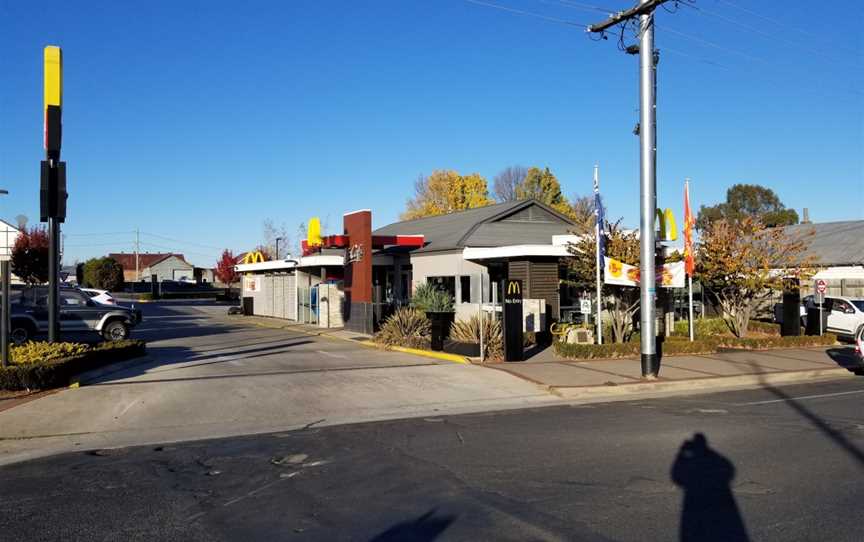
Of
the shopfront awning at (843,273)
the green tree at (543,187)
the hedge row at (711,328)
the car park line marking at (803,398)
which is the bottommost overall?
the car park line marking at (803,398)

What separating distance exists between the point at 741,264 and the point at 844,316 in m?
5.87

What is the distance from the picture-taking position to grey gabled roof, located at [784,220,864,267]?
1379 inches

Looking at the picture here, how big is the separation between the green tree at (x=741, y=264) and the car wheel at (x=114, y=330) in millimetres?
18879

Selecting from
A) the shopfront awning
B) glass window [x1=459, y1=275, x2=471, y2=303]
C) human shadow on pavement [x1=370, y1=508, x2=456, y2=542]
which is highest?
the shopfront awning

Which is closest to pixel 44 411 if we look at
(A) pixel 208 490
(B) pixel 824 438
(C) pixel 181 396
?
(C) pixel 181 396

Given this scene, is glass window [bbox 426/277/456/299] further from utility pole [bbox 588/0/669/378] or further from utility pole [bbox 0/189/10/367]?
utility pole [bbox 0/189/10/367]

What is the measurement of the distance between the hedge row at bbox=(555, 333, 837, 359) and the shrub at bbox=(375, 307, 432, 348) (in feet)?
13.3

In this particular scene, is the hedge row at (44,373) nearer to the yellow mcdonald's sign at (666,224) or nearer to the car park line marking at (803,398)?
the car park line marking at (803,398)

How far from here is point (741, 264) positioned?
22.2 meters

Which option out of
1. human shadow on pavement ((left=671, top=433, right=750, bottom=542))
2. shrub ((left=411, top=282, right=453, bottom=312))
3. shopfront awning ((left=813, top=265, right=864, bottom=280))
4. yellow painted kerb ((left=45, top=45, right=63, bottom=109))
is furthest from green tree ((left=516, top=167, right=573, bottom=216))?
human shadow on pavement ((left=671, top=433, right=750, bottom=542))

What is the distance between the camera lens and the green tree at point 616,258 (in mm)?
20281

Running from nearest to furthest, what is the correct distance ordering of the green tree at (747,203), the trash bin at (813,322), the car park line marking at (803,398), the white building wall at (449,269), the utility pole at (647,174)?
1. the car park line marking at (803,398)
2. the utility pole at (647,174)
3. the trash bin at (813,322)
4. the white building wall at (449,269)
5. the green tree at (747,203)

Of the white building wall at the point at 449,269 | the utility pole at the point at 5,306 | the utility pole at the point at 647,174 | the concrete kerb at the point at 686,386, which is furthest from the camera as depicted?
the white building wall at the point at 449,269

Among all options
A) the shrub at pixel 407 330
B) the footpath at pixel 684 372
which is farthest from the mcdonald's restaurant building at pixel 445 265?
the footpath at pixel 684 372
